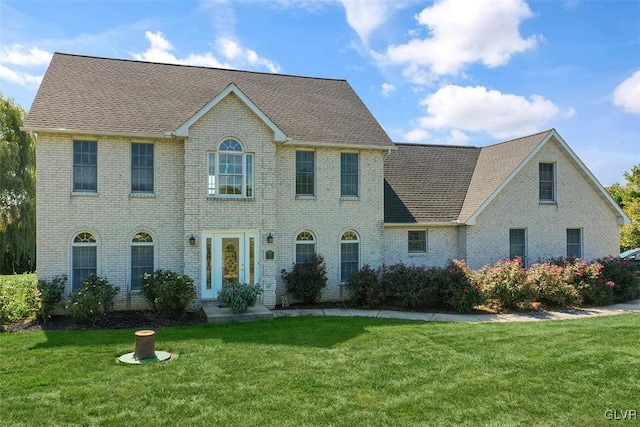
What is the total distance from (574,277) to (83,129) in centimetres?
1807

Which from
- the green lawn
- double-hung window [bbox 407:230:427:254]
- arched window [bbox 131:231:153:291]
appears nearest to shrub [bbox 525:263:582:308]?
the green lawn

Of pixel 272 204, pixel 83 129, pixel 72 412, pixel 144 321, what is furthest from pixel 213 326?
pixel 83 129

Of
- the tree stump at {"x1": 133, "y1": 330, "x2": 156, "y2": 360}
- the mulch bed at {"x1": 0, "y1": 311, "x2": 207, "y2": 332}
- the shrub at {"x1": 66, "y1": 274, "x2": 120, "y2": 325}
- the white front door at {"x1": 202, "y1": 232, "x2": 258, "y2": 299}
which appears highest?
the white front door at {"x1": 202, "y1": 232, "x2": 258, "y2": 299}

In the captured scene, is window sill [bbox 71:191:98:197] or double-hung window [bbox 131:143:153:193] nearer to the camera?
window sill [bbox 71:191:98:197]

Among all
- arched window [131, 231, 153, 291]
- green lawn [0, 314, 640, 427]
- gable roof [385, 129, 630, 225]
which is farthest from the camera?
gable roof [385, 129, 630, 225]

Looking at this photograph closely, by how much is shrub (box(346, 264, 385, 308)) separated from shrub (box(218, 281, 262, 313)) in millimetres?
3941

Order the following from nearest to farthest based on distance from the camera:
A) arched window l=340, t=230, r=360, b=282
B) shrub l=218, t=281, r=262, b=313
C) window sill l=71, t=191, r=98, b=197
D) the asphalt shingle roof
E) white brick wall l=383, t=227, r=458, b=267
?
shrub l=218, t=281, r=262, b=313 < window sill l=71, t=191, r=98, b=197 < arched window l=340, t=230, r=360, b=282 < white brick wall l=383, t=227, r=458, b=267 < the asphalt shingle roof

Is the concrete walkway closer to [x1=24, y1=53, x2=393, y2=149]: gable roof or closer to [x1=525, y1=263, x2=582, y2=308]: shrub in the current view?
[x1=525, y1=263, x2=582, y2=308]: shrub

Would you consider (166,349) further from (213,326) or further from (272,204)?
(272,204)

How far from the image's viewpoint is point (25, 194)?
28.4 meters

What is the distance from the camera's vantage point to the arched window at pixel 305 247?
17.5 m

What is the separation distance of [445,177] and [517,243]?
4355 mm

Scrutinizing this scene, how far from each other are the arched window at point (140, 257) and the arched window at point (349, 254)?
23.0 ft

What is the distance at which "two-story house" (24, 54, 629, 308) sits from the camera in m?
15.1
